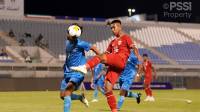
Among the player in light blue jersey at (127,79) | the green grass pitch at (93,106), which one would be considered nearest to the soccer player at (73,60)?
the player in light blue jersey at (127,79)

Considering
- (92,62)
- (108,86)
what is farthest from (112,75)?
(92,62)

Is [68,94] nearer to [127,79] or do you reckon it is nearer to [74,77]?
[74,77]

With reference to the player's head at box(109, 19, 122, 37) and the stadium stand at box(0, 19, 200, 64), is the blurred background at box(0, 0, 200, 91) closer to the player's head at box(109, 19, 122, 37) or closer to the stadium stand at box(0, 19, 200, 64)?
the stadium stand at box(0, 19, 200, 64)

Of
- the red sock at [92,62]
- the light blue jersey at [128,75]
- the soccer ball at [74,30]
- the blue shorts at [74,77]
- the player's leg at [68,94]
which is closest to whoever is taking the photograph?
the red sock at [92,62]

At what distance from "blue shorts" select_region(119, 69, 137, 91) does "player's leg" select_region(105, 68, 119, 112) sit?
368cm

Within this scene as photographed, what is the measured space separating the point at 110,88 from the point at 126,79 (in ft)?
15.1

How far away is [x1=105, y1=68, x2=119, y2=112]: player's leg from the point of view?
42.8 feet

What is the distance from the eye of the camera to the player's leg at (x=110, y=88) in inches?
513

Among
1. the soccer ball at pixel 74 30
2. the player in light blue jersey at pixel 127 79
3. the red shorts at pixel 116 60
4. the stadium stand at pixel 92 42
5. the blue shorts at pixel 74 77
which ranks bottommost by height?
the stadium stand at pixel 92 42

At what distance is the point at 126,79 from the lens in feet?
58.2

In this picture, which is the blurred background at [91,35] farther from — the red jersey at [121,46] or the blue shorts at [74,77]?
the blue shorts at [74,77]

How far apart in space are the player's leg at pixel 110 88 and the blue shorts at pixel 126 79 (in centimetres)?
368

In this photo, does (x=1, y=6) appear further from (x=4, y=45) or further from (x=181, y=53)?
(x=181, y=53)

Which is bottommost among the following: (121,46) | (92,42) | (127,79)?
(92,42)
